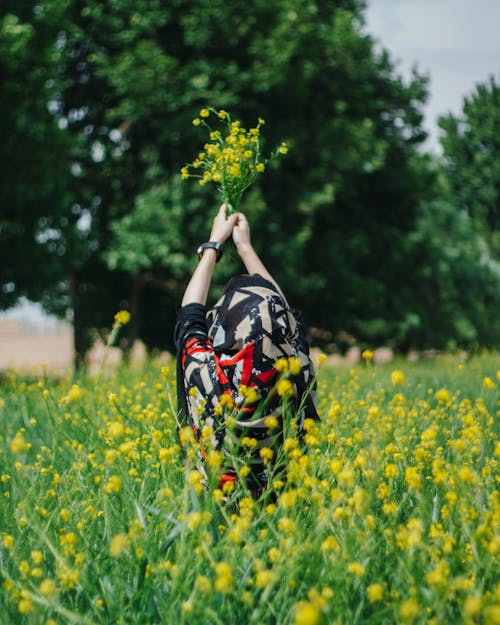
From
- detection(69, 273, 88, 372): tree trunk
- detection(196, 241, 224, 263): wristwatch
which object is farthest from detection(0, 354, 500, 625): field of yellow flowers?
detection(69, 273, 88, 372): tree trunk

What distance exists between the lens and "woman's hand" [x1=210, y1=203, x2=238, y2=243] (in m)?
3.47

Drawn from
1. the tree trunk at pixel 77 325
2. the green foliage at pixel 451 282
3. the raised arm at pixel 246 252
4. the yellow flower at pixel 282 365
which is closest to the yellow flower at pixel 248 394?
the yellow flower at pixel 282 365

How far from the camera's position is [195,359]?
3025mm

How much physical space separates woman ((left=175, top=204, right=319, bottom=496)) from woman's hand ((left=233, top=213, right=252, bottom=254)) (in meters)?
0.34

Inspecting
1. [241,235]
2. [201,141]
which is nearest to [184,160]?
[201,141]

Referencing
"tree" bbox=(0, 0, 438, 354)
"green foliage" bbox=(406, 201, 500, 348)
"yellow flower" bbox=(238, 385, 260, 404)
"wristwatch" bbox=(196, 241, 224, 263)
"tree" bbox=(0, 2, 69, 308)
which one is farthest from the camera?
"green foliage" bbox=(406, 201, 500, 348)

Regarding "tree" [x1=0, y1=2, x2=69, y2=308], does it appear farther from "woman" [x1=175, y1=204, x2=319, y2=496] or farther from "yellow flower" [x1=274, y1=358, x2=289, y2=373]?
"yellow flower" [x1=274, y1=358, x2=289, y2=373]

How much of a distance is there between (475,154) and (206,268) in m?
28.4

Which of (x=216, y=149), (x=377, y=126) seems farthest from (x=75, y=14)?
(x=216, y=149)

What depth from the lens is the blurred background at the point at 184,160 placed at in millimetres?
14117

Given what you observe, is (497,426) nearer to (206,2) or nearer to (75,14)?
(206,2)

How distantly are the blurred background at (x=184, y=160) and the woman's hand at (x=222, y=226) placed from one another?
8.74 meters

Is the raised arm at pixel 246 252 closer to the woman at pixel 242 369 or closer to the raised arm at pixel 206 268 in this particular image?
the raised arm at pixel 206 268

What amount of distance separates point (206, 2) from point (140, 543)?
14390 mm
